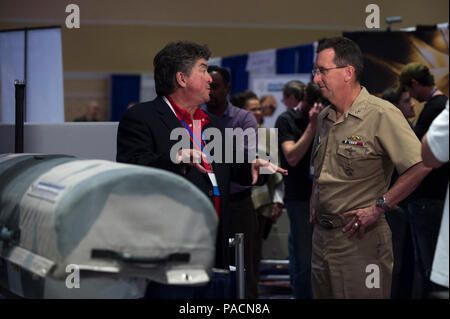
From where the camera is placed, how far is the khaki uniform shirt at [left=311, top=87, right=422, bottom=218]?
2.45 metres

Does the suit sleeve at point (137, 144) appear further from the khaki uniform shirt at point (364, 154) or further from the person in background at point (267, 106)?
the person in background at point (267, 106)

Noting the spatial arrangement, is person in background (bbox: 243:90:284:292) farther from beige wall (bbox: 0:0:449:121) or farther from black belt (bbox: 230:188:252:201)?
beige wall (bbox: 0:0:449:121)

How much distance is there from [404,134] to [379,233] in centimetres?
41

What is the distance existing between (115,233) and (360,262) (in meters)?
1.24

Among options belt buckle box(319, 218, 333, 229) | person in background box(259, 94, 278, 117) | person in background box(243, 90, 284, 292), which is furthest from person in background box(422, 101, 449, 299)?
person in background box(259, 94, 278, 117)

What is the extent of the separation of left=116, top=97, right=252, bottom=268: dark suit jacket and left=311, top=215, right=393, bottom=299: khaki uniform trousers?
458 millimetres

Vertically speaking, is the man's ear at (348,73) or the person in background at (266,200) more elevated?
the man's ear at (348,73)

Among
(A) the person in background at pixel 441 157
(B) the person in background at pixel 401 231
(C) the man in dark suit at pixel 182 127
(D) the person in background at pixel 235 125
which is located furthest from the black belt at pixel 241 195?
(A) the person in background at pixel 441 157

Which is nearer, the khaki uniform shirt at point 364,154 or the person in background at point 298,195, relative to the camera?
the khaki uniform shirt at point 364,154

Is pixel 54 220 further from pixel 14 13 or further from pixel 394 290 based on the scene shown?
pixel 14 13

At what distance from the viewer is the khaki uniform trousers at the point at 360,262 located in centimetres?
255

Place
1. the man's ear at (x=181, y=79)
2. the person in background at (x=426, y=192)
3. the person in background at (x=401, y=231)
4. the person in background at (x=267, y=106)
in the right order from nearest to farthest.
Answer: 1. the man's ear at (x=181, y=79)
2. the person in background at (x=426, y=192)
3. the person in background at (x=401, y=231)
4. the person in background at (x=267, y=106)

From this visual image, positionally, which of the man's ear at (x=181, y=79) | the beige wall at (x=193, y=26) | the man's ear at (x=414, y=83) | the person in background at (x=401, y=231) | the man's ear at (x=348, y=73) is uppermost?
the beige wall at (x=193, y=26)

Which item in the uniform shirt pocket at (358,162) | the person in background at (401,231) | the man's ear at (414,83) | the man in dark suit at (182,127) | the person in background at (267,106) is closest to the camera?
the man in dark suit at (182,127)
